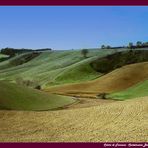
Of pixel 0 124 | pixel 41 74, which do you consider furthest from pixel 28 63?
pixel 0 124

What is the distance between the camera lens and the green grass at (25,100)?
128 ft

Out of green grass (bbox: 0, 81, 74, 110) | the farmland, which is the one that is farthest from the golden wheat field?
green grass (bbox: 0, 81, 74, 110)

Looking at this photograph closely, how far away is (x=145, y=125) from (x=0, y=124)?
35.2ft

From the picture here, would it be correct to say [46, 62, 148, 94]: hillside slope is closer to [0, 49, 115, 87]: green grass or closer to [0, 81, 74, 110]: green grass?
[0, 49, 115, 87]: green grass

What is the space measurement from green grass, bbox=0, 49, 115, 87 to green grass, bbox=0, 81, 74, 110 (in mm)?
47671

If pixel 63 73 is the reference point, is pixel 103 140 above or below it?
below

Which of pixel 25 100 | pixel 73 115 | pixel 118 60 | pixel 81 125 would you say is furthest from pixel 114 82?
pixel 81 125

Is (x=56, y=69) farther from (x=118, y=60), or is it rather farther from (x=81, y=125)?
(x=81, y=125)

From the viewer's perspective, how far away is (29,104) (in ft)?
134

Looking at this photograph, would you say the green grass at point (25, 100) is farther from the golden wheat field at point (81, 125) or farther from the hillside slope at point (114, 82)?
the hillside slope at point (114, 82)

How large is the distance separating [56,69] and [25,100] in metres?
74.3

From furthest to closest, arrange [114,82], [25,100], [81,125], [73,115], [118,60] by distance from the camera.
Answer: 1. [118,60]
2. [114,82]
3. [25,100]
4. [73,115]
5. [81,125]

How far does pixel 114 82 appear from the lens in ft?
249

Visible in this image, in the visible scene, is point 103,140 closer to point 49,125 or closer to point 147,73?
point 49,125
